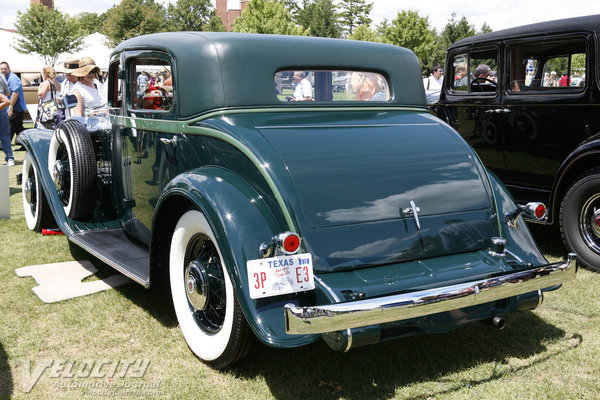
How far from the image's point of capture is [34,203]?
6004 mm

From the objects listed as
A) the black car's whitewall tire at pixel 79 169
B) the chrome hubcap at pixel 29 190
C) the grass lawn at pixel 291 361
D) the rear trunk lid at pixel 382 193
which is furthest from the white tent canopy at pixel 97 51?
the rear trunk lid at pixel 382 193

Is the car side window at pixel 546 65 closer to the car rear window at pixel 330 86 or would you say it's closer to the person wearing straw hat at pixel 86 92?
the car rear window at pixel 330 86

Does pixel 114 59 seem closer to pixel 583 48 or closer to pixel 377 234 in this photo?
pixel 377 234

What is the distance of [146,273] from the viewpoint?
356 cm

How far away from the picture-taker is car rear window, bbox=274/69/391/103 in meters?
3.62

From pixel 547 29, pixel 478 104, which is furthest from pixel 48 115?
pixel 547 29

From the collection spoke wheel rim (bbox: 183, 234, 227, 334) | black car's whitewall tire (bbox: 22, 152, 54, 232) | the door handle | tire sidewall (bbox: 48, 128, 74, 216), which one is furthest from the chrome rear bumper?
black car's whitewall tire (bbox: 22, 152, 54, 232)

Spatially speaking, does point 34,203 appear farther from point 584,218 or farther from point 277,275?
point 584,218

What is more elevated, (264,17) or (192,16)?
(192,16)

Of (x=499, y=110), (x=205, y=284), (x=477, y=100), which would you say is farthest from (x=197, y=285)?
(x=477, y=100)

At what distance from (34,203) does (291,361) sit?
4033 millimetres

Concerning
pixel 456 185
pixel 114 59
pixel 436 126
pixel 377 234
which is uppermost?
pixel 114 59

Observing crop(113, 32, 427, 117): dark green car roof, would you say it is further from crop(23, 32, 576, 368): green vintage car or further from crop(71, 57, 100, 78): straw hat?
crop(71, 57, 100, 78): straw hat

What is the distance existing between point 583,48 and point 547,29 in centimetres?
41
